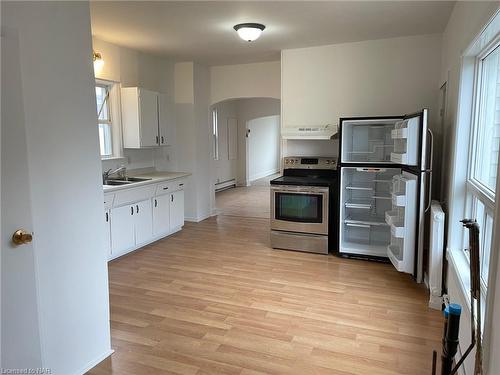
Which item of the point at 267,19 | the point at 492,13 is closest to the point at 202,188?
the point at 267,19

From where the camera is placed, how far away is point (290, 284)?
3.70m

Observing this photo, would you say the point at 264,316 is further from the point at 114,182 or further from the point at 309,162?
the point at 114,182

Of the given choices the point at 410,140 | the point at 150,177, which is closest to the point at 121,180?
the point at 150,177

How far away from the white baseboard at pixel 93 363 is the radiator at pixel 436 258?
2640mm

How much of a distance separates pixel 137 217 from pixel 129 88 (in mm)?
1802

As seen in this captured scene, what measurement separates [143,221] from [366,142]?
310 centimetres

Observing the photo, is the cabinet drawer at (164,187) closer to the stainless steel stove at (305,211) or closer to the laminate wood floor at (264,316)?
the laminate wood floor at (264,316)

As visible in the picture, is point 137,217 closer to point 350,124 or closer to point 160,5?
point 160,5

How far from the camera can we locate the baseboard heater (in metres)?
9.71

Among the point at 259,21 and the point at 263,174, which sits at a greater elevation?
the point at 259,21

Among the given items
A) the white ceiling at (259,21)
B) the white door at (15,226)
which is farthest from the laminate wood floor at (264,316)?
Answer: the white ceiling at (259,21)

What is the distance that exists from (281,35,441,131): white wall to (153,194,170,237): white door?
6.72ft

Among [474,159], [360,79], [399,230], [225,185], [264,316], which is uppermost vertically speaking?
[360,79]

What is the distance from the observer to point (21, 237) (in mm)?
1855
